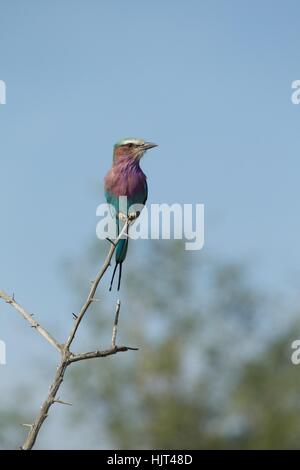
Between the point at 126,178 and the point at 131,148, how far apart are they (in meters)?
0.36

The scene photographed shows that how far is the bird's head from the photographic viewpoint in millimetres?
5934

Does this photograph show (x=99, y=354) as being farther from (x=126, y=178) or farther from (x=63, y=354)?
(x=126, y=178)

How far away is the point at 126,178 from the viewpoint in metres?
5.71

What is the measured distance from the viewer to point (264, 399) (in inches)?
1019

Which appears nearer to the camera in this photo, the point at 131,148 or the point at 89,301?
the point at 89,301

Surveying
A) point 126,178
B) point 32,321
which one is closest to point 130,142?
point 126,178

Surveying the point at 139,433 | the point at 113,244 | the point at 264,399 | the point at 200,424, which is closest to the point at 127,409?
the point at 139,433

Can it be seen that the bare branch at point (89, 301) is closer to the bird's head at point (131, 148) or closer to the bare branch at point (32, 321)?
the bare branch at point (32, 321)
